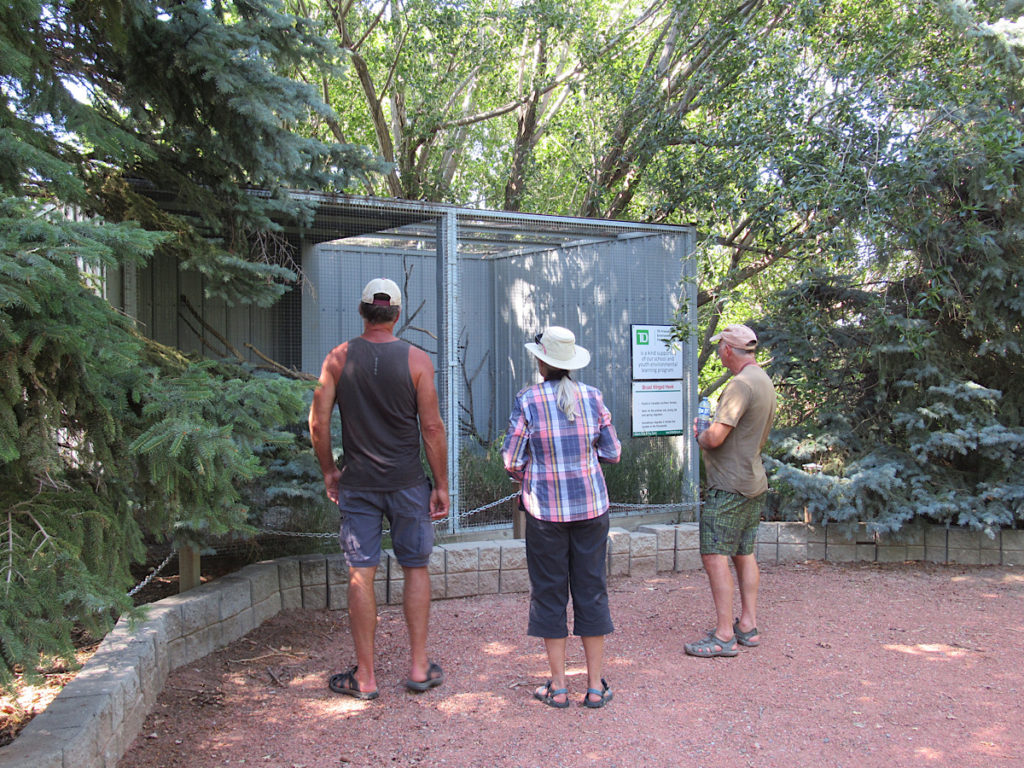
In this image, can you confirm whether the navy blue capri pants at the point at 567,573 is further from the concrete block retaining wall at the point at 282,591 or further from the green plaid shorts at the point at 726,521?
the concrete block retaining wall at the point at 282,591

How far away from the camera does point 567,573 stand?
4.18 metres

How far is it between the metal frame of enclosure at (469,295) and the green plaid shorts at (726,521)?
216cm

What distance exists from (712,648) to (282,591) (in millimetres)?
2626

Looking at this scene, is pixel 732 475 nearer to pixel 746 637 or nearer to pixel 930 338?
pixel 746 637

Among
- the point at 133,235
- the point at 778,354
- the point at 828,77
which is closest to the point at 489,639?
the point at 133,235

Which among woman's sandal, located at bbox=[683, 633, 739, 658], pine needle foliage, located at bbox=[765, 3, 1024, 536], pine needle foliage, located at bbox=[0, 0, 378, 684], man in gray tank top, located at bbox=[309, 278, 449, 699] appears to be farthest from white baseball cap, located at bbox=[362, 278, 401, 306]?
pine needle foliage, located at bbox=[765, 3, 1024, 536]

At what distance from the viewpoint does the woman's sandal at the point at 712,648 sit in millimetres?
4920

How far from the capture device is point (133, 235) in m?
2.88

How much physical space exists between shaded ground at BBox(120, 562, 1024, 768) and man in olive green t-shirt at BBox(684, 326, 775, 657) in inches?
11.0

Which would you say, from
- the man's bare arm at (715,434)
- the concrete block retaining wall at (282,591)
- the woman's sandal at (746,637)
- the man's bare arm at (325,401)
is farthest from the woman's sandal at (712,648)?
the man's bare arm at (325,401)

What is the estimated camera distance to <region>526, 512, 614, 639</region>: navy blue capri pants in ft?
13.6

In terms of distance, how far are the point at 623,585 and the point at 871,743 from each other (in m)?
2.75

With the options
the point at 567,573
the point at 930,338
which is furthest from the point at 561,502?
the point at 930,338

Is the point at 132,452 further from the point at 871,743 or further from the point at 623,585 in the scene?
the point at 623,585
